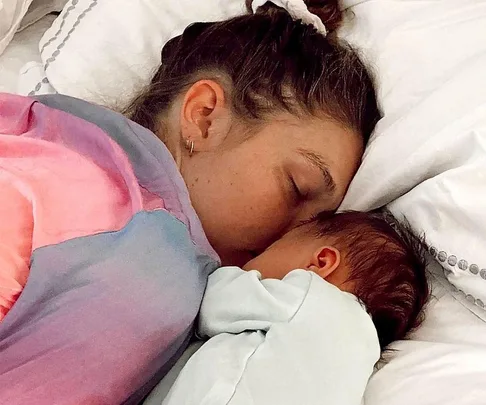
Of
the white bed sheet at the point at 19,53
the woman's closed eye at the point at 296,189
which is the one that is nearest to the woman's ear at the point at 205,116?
the woman's closed eye at the point at 296,189

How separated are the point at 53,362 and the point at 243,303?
20 cm

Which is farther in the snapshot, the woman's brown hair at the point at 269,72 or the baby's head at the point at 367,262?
the woman's brown hair at the point at 269,72

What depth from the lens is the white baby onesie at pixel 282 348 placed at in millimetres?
701

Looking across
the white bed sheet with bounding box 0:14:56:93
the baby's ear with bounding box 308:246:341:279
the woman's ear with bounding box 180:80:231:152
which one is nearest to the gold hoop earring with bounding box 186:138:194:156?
the woman's ear with bounding box 180:80:231:152

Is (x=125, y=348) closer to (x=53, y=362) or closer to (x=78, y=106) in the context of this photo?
(x=53, y=362)

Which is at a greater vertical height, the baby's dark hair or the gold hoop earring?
the gold hoop earring

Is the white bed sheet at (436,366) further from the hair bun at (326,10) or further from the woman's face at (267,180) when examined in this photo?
the hair bun at (326,10)

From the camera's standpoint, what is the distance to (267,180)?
98 centimetres

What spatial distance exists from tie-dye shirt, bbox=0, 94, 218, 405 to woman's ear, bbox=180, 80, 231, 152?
0.11 metres

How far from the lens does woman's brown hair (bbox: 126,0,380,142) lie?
1025mm

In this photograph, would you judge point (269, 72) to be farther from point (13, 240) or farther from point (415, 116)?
point (13, 240)

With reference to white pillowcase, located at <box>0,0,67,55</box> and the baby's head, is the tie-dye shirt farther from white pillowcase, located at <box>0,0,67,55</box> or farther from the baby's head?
white pillowcase, located at <box>0,0,67,55</box>

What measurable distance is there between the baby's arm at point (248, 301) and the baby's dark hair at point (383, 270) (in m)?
0.09

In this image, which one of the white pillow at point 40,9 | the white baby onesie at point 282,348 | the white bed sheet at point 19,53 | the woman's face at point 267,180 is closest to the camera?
the white baby onesie at point 282,348
